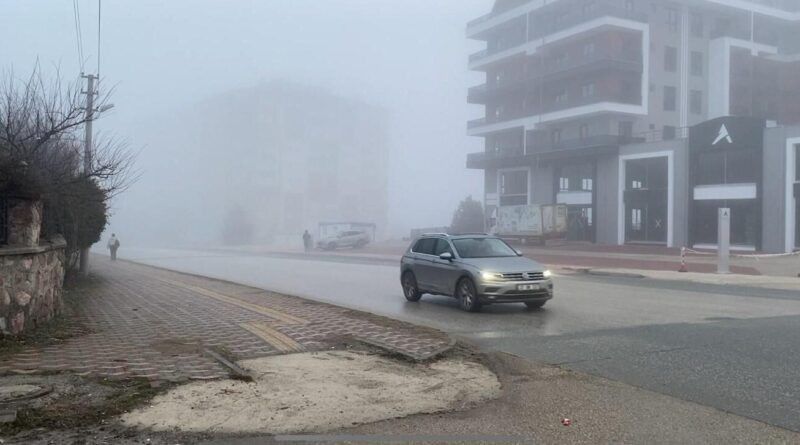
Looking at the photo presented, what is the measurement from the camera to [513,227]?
48.7 meters

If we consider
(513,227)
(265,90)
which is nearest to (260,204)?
(265,90)

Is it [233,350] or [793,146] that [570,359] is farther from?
[793,146]

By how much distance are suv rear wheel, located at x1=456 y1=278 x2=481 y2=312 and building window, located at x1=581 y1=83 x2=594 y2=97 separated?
42855 mm

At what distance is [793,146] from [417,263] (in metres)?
30.6

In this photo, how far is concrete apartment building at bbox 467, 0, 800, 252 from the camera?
43750mm

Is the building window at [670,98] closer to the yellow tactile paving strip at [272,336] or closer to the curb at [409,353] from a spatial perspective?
the curb at [409,353]

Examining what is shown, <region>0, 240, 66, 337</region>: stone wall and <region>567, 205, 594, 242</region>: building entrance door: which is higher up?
<region>567, 205, 594, 242</region>: building entrance door

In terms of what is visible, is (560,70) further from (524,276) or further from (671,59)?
(524,276)

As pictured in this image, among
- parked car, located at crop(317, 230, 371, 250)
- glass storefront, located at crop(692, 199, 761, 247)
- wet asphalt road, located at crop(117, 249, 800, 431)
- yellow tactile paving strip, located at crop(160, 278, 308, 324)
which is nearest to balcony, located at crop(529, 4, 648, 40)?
glass storefront, located at crop(692, 199, 761, 247)

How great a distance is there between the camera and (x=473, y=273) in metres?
12.4

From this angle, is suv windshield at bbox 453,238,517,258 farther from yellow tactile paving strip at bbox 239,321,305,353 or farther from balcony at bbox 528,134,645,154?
balcony at bbox 528,134,645,154

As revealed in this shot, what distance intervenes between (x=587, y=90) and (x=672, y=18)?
9.69 meters

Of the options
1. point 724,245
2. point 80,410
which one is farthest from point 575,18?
point 80,410

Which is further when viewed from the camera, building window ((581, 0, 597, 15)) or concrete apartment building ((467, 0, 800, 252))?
building window ((581, 0, 597, 15))
